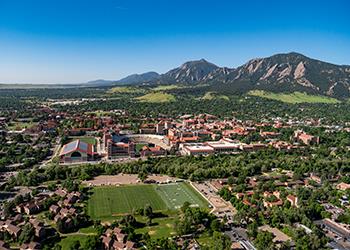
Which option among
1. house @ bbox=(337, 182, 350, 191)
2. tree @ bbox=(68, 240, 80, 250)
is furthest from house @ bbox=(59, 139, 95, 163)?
house @ bbox=(337, 182, 350, 191)

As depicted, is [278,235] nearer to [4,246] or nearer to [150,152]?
[4,246]

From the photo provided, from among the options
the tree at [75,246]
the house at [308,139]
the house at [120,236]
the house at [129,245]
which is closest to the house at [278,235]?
the house at [129,245]

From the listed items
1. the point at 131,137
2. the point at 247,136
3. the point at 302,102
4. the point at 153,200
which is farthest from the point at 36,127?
the point at 302,102

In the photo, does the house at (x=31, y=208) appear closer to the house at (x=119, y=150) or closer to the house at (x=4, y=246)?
the house at (x=4, y=246)

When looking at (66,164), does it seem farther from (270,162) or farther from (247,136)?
(247,136)

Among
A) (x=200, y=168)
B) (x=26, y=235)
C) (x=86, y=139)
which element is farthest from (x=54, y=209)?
(x=86, y=139)

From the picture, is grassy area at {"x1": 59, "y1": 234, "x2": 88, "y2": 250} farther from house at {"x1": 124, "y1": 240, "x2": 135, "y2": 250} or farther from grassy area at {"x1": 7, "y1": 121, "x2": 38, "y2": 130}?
grassy area at {"x1": 7, "y1": 121, "x2": 38, "y2": 130}
